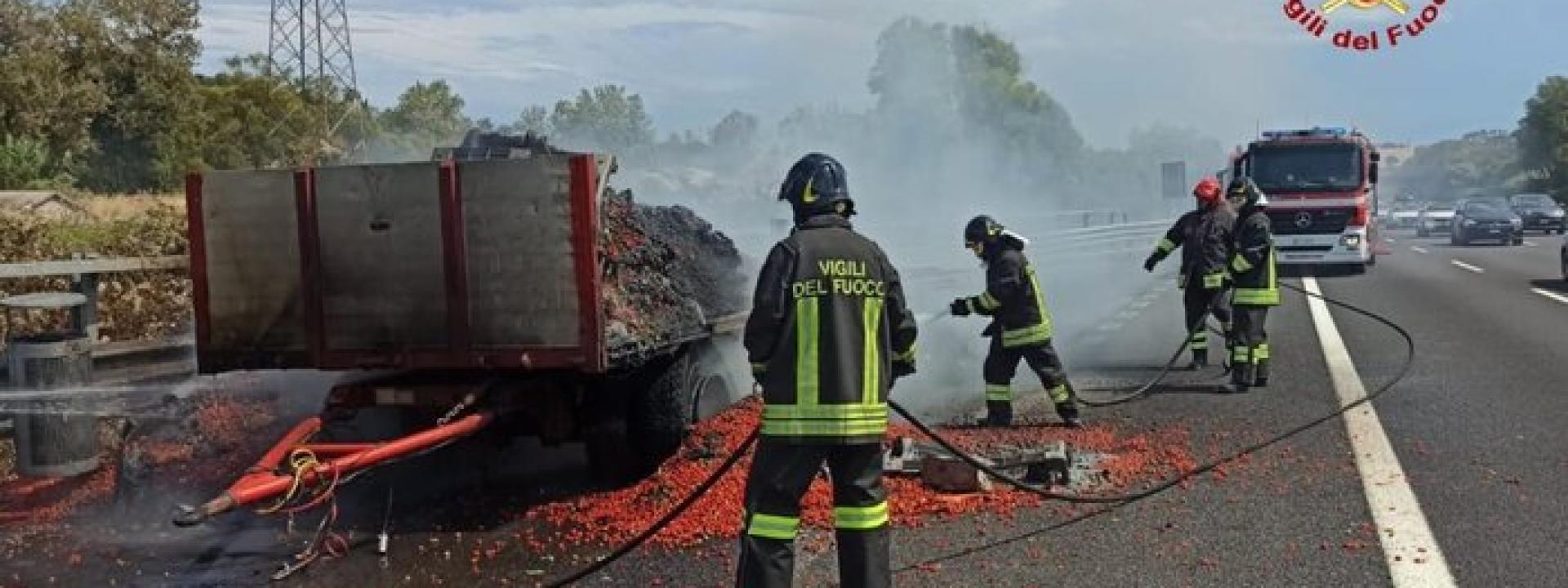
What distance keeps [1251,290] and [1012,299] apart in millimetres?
2646

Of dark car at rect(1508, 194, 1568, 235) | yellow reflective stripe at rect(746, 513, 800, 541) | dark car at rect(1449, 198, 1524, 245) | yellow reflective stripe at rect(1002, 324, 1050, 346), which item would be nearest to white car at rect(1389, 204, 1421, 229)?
dark car at rect(1508, 194, 1568, 235)

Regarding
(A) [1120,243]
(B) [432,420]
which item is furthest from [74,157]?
(B) [432,420]

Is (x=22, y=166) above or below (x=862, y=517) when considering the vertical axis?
above

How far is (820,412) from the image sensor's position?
4027 mm

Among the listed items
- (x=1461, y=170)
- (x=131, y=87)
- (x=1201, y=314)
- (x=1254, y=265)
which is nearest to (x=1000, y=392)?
(x=1254, y=265)

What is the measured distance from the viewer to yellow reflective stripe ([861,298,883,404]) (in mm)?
→ 4113

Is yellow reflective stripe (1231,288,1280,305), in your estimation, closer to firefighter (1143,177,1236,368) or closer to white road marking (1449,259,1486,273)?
firefighter (1143,177,1236,368)

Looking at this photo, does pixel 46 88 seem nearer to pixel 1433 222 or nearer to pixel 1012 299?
pixel 1012 299

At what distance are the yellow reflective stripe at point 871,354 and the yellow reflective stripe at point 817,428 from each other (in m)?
0.10

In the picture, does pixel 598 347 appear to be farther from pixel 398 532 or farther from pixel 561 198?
pixel 398 532

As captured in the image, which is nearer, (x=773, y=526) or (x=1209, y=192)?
(x=773, y=526)

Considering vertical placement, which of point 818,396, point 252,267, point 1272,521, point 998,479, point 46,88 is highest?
point 46,88

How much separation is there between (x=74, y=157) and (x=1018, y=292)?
97.8ft

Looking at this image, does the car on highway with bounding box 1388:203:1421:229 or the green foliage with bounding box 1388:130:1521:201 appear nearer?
the car on highway with bounding box 1388:203:1421:229
